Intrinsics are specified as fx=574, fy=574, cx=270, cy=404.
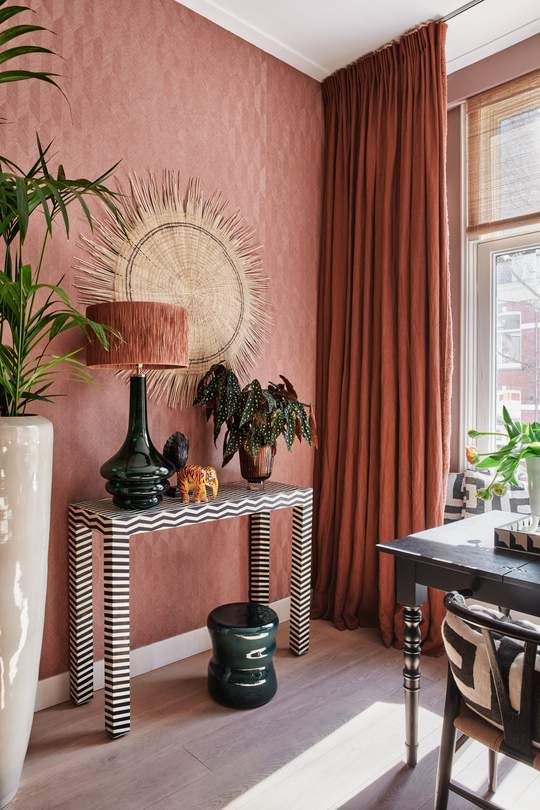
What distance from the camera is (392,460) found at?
8.57 ft

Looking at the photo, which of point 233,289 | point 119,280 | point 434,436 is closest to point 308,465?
point 434,436

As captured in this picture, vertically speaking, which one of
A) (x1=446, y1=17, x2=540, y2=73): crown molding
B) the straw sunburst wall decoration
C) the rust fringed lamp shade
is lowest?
the rust fringed lamp shade

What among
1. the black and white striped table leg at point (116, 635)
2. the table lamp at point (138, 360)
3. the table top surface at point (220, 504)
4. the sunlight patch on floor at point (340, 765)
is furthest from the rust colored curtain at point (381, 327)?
the black and white striped table leg at point (116, 635)

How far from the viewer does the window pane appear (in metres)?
2.53

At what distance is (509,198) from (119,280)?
1746mm

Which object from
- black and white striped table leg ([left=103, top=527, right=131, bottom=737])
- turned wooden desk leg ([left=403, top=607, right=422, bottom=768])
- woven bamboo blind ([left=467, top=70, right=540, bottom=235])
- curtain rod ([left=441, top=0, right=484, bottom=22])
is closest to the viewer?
turned wooden desk leg ([left=403, top=607, right=422, bottom=768])

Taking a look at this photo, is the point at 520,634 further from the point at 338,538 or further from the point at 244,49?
the point at 244,49

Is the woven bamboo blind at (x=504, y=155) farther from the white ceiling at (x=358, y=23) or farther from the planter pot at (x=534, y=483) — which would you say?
the planter pot at (x=534, y=483)

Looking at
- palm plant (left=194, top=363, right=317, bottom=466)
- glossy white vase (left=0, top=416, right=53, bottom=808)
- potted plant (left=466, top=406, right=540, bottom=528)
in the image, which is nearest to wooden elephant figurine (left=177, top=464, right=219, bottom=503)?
palm plant (left=194, top=363, right=317, bottom=466)

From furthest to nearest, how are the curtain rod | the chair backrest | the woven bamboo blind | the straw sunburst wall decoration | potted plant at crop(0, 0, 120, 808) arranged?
the woven bamboo blind < the curtain rod < the straw sunburst wall decoration < potted plant at crop(0, 0, 120, 808) < the chair backrest

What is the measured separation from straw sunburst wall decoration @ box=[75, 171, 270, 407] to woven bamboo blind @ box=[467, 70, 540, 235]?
3.50 feet

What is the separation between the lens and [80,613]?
204 centimetres

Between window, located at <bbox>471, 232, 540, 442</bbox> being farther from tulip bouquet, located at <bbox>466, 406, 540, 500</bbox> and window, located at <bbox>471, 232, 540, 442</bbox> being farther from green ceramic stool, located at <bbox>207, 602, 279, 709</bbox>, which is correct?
green ceramic stool, located at <bbox>207, 602, 279, 709</bbox>

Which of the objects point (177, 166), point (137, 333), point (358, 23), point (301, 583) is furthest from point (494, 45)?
point (301, 583)
